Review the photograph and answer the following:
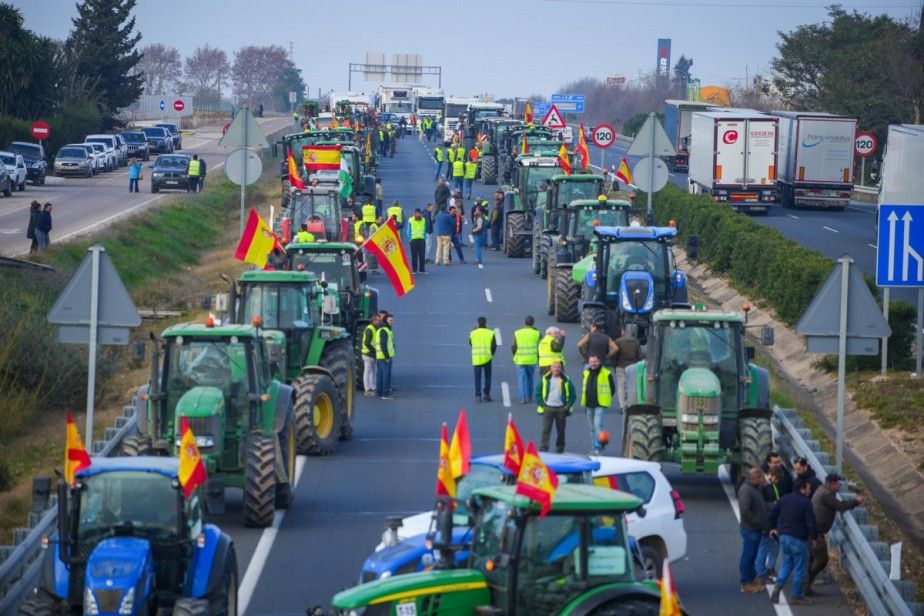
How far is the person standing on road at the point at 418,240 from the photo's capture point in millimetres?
42031

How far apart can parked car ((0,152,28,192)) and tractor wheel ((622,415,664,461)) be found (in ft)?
161

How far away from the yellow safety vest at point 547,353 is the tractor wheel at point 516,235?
20.9 m

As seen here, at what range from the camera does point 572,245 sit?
35.3 meters

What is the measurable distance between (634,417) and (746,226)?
73.5ft

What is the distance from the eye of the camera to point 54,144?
85.8 metres

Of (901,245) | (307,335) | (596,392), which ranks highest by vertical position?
(901,245)

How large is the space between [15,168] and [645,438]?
50248 millimetres

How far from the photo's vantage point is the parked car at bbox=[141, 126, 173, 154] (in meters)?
92.1

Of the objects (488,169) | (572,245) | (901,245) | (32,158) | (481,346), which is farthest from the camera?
(32,158)

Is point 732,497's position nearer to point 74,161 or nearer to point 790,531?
point 790,531

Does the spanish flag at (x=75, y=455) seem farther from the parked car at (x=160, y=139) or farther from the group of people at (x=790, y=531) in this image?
the parked car at (x=160, y=139)

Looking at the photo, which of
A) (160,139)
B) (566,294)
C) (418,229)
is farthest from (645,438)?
(160,139)

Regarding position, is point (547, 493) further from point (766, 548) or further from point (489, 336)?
point (489, 336)

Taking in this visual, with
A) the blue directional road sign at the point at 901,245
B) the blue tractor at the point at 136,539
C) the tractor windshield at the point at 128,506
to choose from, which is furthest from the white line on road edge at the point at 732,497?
the tractor windshield at the point at 128,506
